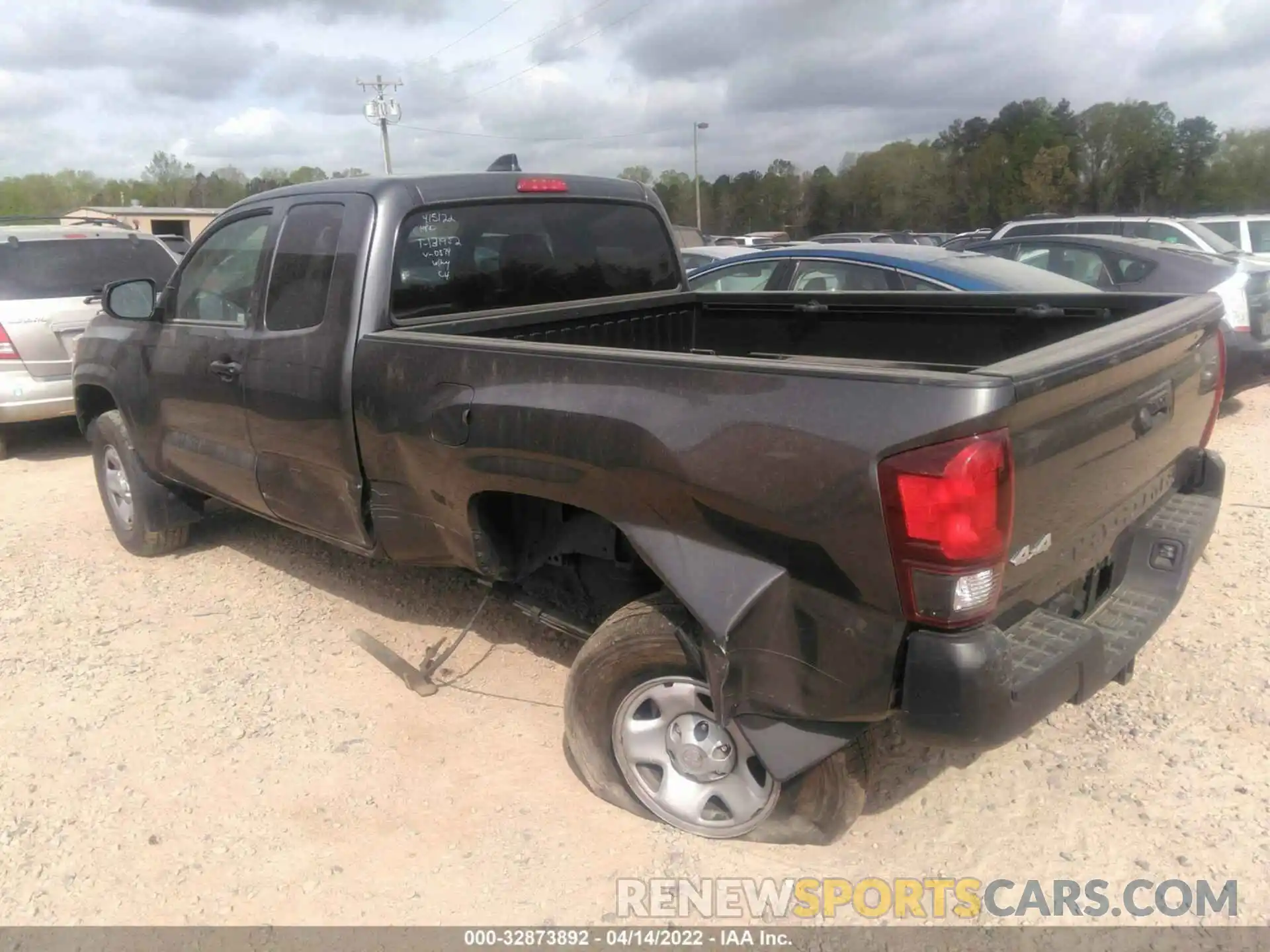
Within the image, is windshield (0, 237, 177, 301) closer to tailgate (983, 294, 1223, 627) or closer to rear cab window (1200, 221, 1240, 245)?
tailgate (983, 294, 1223, 627)

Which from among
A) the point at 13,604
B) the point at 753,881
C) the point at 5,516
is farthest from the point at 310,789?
the point at 5,516

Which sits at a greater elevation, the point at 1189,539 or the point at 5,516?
the point at 1189,539

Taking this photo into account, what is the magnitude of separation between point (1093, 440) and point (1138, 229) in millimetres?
11073

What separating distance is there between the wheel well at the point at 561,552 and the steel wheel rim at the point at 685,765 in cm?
43

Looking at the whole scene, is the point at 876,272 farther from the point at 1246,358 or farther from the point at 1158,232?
the point at 1158,232

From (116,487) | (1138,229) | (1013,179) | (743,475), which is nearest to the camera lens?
(743,475)

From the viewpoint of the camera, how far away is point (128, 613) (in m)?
4.79

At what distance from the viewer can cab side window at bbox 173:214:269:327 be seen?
418 centimetres

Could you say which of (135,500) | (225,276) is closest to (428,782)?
(225,276)

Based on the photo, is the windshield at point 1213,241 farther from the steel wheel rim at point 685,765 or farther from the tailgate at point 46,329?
the tailgate at point 46,329

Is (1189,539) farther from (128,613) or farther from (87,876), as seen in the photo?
(128,613)

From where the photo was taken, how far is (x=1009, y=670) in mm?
2307

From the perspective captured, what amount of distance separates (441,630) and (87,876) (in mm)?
1808

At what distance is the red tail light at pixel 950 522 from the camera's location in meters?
2.14
